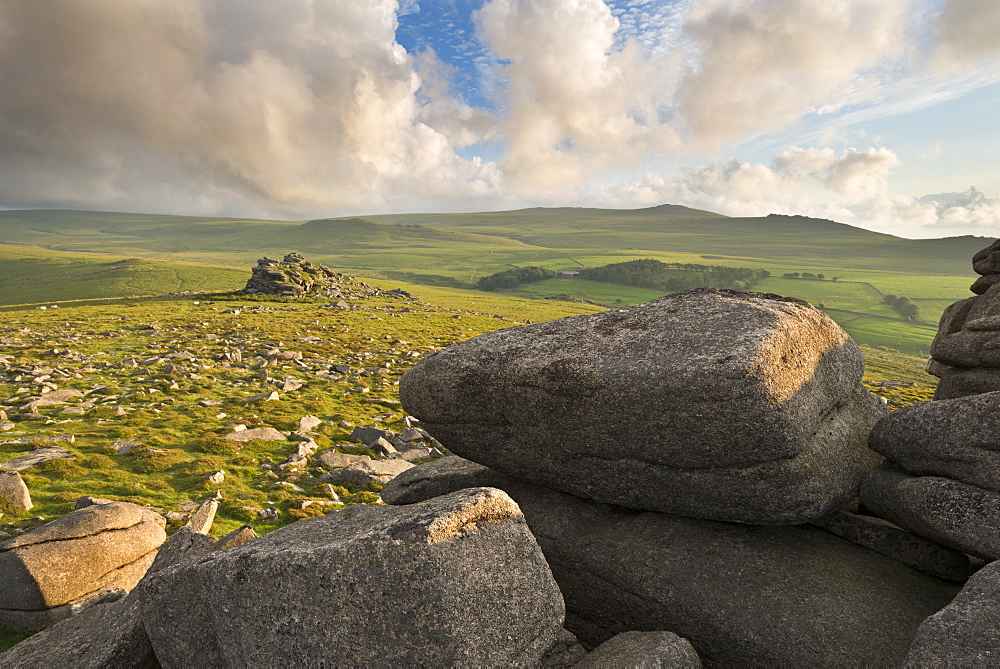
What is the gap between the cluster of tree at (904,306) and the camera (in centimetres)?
16100

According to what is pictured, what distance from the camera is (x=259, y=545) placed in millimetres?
7582

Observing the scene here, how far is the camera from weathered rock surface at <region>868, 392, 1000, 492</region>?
24.7ft

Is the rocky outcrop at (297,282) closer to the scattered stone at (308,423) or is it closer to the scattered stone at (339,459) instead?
the scattered stone at (308,423)

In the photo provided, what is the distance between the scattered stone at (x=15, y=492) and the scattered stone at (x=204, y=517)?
4.21m

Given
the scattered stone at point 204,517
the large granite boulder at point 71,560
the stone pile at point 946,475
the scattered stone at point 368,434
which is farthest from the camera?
the scattered stone at point 368,434

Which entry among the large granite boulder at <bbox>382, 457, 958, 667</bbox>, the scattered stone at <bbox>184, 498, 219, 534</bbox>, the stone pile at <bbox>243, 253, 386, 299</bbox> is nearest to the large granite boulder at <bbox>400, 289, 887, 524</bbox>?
the large granite boulder at <bbox>382, 457, 958, 667</bbox>

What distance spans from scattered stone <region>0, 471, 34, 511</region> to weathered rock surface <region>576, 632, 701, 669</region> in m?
15.0

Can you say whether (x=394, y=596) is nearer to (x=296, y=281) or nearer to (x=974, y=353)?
(x=974, y=353)

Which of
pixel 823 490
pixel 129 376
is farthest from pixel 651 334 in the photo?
pixel 129 376

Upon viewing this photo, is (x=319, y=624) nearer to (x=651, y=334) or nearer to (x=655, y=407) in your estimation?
(x=655, y=407)

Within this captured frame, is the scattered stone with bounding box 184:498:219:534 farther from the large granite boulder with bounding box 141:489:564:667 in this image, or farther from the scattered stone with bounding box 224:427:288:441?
the large granite boulder with bounding box 141:489:564:667

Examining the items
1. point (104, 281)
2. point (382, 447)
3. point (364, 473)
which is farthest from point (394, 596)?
point (104, 281)

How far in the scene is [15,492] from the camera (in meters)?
13.4

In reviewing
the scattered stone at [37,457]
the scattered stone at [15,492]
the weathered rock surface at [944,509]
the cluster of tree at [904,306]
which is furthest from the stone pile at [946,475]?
the cluster of tree at [904,306]
